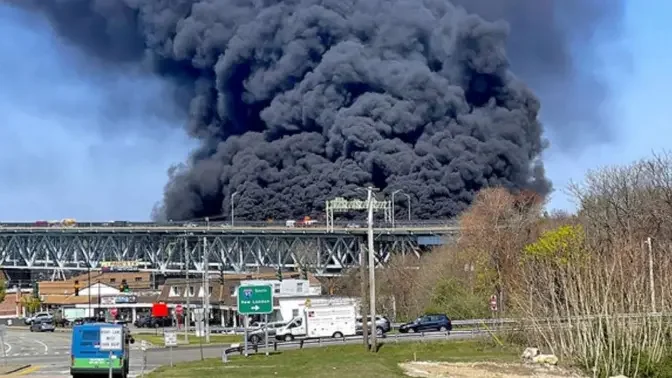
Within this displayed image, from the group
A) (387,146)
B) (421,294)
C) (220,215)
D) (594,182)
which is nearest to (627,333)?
(594,182)

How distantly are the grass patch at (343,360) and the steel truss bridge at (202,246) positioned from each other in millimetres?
42332

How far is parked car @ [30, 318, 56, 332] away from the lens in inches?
3573

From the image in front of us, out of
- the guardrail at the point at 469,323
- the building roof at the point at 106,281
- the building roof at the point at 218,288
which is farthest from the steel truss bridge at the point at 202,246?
the guardrail at the point at 469,323

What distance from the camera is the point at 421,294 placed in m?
76.0

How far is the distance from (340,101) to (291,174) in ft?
33.7

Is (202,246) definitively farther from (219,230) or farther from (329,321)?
(329,321)

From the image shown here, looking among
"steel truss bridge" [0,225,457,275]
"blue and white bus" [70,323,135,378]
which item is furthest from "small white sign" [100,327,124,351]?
"steel truss bridge" [0,225,457,275]

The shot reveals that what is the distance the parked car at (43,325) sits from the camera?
298 ft

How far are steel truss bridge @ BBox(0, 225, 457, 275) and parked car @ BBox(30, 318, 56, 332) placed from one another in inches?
644

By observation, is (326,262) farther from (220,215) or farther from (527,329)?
(527,329)

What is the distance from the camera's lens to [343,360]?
3669cm

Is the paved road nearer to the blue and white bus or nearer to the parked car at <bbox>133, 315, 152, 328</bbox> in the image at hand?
the blue and white bus

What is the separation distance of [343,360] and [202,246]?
83493 millimetres

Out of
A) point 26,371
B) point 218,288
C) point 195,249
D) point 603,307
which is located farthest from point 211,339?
point 195,249
